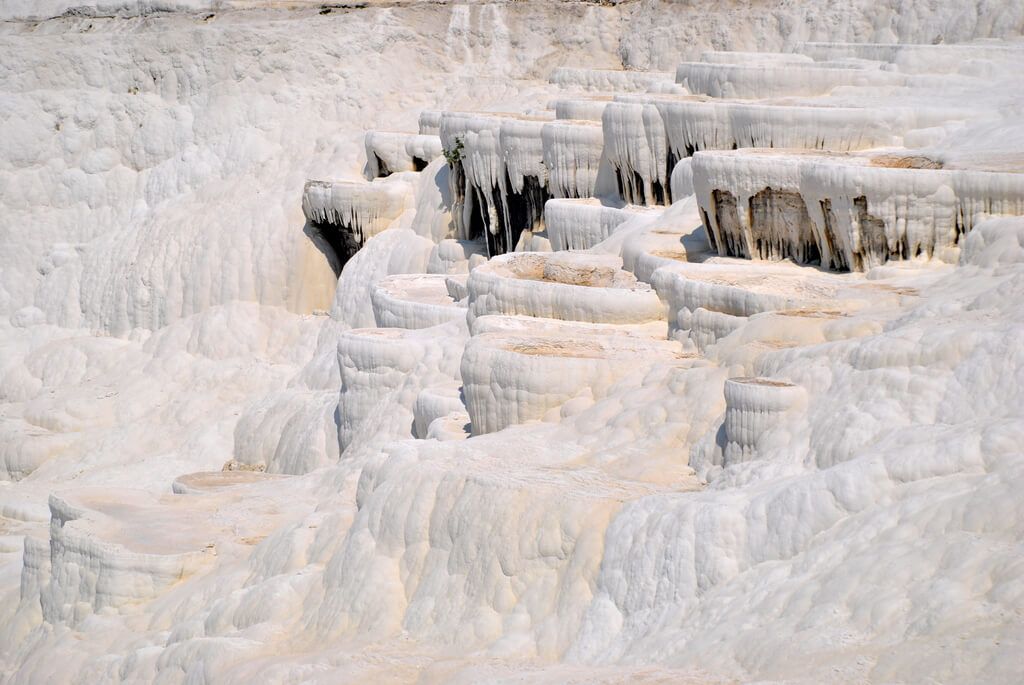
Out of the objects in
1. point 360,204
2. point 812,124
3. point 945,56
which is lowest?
point 360,204

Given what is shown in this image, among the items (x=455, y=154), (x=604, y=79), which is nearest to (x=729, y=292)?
(x=455, y=154)

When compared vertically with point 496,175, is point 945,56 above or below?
above

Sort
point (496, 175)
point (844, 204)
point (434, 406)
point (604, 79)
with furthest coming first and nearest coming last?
point (604, 79) → point (496, 175) → point (434, 406) → point (844, 204)

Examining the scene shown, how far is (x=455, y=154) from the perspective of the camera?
22.7m

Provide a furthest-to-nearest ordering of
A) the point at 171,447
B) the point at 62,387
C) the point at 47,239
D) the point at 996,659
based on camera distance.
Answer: the point at 47,239
the point at 62,387
the point at 171,447
the point at 996,659

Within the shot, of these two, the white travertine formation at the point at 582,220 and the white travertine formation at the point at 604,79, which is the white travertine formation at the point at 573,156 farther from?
the white travertine formation at the point at 604,79

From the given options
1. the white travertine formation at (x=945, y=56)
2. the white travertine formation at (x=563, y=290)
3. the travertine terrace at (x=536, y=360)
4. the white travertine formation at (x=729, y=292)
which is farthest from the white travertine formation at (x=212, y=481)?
the white travertine formation at (x=945, y=56)

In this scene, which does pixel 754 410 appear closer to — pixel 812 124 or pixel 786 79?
pixel 812 124

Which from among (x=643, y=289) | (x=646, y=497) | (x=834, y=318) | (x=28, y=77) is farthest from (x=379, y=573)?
(x=28, y=77)

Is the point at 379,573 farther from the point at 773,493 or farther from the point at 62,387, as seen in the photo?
the point at 62,387

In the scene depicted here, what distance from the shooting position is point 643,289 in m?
14.1

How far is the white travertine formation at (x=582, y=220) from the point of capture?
18500 millimetres

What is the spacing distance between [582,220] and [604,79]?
8.48m

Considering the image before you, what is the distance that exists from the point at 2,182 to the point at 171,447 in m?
11.0
